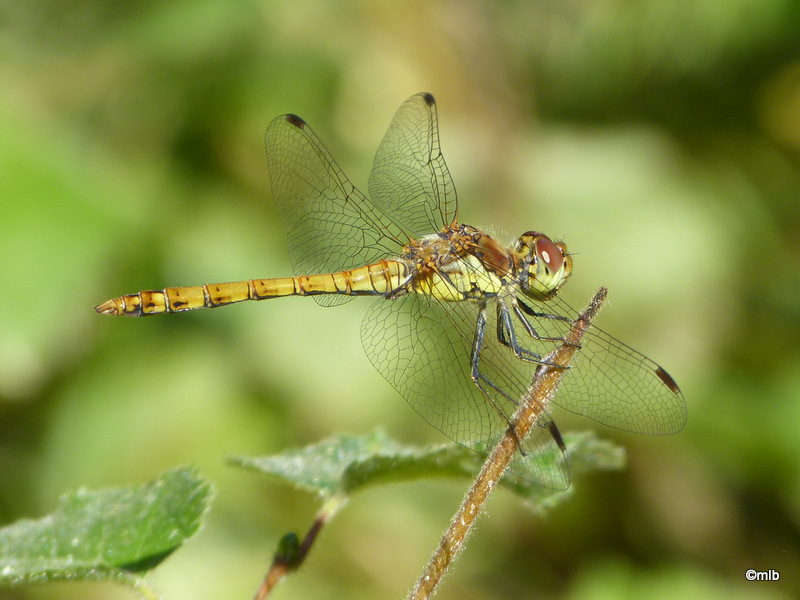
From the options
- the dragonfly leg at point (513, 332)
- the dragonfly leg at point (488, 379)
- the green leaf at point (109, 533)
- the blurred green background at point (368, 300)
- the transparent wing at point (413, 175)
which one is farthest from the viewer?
the blurred green background at point (368, 300)

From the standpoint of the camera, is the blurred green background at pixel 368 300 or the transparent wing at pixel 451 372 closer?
the transparent wing at pixel 451 372

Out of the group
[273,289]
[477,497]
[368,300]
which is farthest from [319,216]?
[477,497]

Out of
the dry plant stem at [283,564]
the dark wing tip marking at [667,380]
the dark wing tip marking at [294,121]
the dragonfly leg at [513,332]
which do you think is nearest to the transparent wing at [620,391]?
the dark wing tip marking at [667,380]

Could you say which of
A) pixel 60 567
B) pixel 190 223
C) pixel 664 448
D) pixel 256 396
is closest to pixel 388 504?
pixel 256 396

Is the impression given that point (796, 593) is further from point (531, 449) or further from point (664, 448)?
point (531, 449)

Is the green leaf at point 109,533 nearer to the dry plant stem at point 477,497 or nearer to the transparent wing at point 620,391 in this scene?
the dry plant stem at point 477,497

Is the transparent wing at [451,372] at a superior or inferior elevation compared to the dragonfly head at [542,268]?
inferior

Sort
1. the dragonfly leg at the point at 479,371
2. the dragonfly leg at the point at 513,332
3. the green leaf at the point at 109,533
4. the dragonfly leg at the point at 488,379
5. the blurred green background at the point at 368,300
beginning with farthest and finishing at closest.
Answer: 1. the blurred green background at the point at 368,300
2. the dragonfly leg at the point at 513,332
3. the dragonfly leg at the point at 479,371
4. the dragonfly leg at the point at 488,379
5. the green leaf at the point at 109,533
